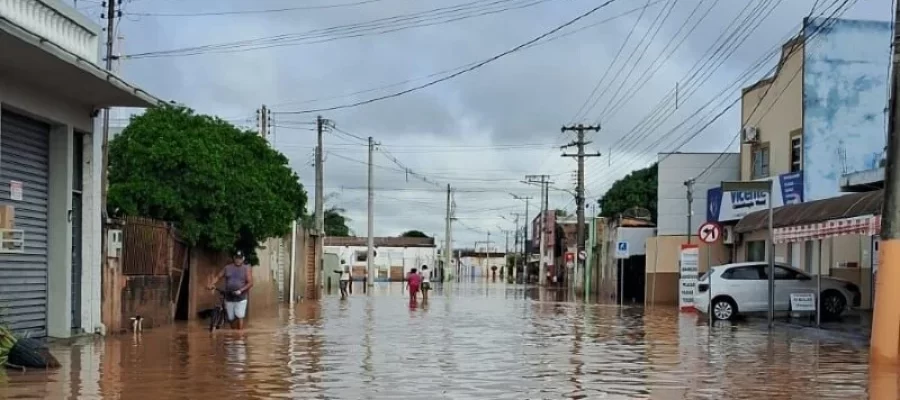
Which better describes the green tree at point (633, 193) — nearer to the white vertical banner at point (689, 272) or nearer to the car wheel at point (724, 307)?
the white vertical banner at point (689, 272)

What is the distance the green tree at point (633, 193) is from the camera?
81188 mm

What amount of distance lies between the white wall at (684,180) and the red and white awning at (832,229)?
17643mm

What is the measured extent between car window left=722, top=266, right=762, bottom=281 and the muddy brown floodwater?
9.25 feet

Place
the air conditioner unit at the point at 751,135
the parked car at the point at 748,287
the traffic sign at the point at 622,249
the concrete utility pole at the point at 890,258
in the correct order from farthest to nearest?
1. the traffic sign at the point at 622,249
2. the air conditioner unit at the point at 751,135
3. the parked car at the point at 748,287
4. the concrete utility pole at the point at 890,258

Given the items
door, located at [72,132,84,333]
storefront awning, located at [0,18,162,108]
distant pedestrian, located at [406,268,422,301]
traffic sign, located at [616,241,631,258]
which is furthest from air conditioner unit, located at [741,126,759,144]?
door, located at [72,132,84,333]

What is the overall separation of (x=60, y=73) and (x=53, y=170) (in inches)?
107

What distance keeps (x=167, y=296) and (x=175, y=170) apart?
9.33 ft

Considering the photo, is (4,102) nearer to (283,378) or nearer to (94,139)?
(94,139)

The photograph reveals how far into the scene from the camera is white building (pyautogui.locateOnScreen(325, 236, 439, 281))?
339 feet

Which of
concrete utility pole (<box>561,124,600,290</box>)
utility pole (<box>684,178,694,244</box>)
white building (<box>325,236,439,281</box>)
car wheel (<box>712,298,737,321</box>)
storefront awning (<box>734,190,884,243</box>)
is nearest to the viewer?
storefront awning (<box>734,190,884,243</box>)

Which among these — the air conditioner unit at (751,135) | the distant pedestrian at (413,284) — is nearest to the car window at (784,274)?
the air conditioner unit at (751,135)

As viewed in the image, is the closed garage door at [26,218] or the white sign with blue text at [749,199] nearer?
the closed garage door at [26,218]

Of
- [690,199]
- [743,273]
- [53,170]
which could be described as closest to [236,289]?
[53,170]

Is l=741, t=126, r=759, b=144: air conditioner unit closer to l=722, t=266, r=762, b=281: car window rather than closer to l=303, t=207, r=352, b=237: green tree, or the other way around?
l=722, t=266, r=762, b=281: car window
